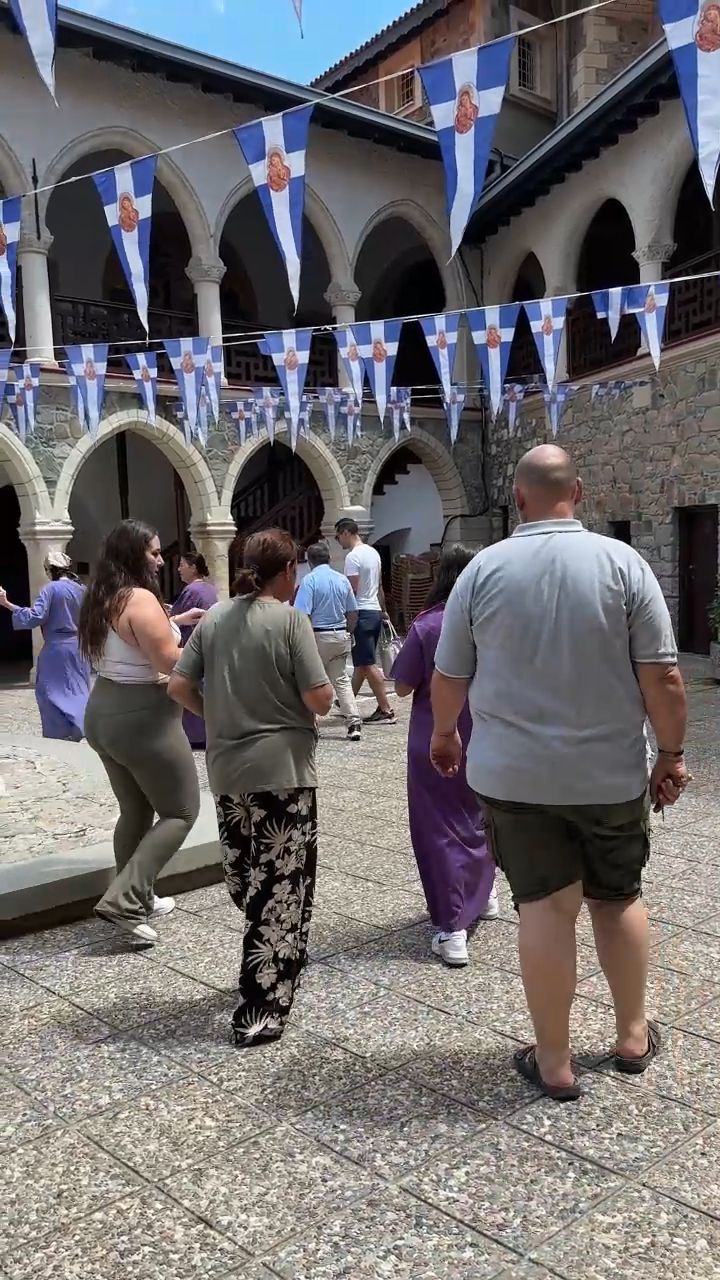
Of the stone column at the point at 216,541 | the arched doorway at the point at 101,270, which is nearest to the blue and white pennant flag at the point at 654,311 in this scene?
the stone column at the point at 216,541

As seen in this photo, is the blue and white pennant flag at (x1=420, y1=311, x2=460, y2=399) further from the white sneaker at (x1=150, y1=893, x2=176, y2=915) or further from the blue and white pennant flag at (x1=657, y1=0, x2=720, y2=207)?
the white sneaker at (x1=150, y1=893, x2=176, y2=915)

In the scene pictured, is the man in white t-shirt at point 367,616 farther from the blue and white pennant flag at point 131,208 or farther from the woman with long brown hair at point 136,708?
the woman with long brown hair at point 136,708

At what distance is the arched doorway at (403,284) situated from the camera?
679 inches

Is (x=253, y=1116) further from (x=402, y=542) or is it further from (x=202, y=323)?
(x=402, y=542)

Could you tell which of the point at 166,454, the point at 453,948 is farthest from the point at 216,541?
the point at 453,948

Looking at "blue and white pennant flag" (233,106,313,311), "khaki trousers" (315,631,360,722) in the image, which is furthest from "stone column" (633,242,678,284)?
"khaki trousers" (315,631,360,722)

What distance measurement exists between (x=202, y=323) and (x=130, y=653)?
450 inches

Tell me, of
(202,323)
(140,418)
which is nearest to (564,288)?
(202,323)

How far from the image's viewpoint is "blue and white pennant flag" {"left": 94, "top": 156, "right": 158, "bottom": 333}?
7.29m

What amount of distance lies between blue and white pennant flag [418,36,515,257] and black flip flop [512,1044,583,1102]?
4.72m

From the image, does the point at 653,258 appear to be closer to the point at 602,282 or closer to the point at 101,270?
the point at 602,282

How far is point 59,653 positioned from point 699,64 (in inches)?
199

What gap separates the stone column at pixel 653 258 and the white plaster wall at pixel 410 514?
5.81 metres

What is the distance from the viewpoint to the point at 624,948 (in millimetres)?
2439
